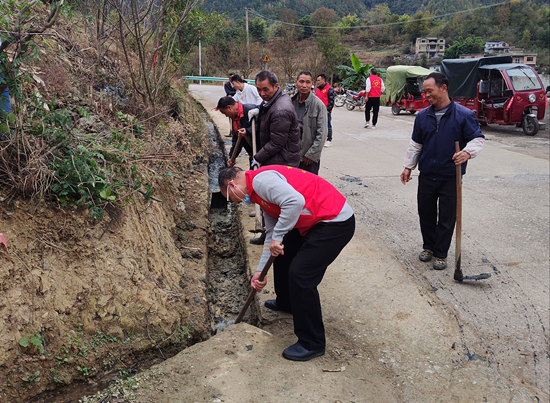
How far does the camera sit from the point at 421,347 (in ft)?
10.8

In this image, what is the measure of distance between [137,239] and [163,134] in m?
3.78

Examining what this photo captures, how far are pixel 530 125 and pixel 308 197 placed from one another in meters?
12.2

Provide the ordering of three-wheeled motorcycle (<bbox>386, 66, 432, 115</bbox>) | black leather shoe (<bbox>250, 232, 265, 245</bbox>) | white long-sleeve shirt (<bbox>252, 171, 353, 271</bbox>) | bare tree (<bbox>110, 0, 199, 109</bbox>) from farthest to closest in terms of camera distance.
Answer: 1. three-wheeled motorcycle (<bbox>386, 66, 432, 115</bbox>)
2. bare tree (<bbox>110, 0, 199, 109</bbox>)
3. black leather shoe (<bbox>250, 232, 265, 245</bbox>)
4. white long-sleeve shirt (<bbox>252, 171, 353, 271</bbox>)

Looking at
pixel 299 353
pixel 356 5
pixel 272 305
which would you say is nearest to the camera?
pixel 299 353

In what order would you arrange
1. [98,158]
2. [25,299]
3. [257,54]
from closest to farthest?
1. [25,299]
2. [98,158]
3. [257,54]

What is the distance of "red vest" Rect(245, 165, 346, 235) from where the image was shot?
2.88 meters

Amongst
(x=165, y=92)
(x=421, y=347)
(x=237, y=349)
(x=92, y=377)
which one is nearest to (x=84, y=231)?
(x=92, y=377)

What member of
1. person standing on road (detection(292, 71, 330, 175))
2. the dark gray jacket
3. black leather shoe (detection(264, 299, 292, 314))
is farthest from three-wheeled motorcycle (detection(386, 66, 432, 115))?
black leather shoe (detection(264, 299, 292, 314))

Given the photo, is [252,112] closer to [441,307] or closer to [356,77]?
[441,307]

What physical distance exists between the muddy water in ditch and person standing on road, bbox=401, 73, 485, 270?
2.01 meters

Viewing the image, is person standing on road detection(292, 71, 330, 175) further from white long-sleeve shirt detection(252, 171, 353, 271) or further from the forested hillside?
the forested hillside

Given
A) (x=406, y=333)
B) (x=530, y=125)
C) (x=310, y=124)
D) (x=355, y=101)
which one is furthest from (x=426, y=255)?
(x=355, y=101)

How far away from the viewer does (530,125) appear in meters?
12.5

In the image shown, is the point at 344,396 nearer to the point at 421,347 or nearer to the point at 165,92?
the point at 421,347
